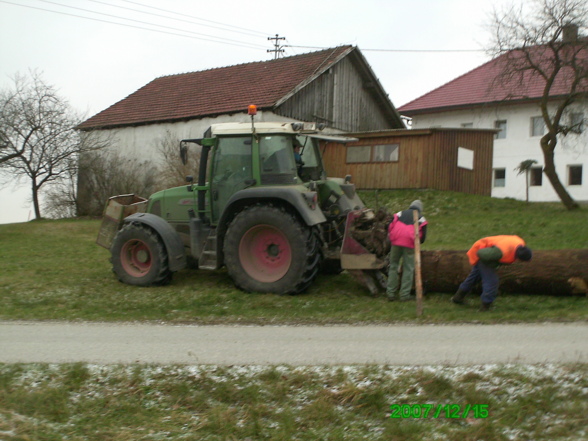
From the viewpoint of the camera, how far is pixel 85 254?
16625mm

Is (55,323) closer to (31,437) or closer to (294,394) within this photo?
(31,437)

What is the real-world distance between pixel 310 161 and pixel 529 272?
3.95 m

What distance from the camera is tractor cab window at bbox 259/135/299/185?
1030 centimetres

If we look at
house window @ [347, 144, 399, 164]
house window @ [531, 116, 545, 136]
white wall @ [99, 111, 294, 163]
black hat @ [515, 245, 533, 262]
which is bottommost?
black hat @ [515, 245, 533, 262]

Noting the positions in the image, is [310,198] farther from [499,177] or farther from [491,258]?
[499,177]

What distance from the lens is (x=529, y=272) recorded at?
9.56 metres

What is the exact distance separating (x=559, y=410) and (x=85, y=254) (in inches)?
545

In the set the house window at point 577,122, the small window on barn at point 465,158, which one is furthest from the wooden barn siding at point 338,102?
the house window at point 577,122

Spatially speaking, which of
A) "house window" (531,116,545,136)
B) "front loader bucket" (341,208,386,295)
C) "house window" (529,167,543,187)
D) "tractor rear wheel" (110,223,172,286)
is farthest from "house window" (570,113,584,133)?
"tractor rear wheel" (110,223,172,286)

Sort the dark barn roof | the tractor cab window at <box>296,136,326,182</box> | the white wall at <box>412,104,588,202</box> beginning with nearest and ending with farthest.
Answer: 1. the tractor cab window at <box>296,136,326,182</box>
2. the dark barn roof
3. the white wall at <box>412,104,588,202</box>

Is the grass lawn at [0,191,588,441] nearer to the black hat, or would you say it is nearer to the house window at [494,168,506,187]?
the black hat

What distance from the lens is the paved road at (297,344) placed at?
249 inches

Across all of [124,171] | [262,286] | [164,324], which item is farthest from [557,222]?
[124,171]
